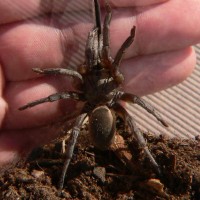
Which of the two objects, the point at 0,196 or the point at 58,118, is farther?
the point at 58,118

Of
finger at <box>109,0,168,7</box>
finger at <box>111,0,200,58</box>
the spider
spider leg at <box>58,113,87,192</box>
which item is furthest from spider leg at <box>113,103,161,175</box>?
finger at <box>109,0,168,7</box>

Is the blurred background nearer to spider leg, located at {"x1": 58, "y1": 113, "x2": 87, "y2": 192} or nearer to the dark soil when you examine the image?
the dark soil

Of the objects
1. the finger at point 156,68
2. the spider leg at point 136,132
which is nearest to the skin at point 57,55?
the finger at point 156,68

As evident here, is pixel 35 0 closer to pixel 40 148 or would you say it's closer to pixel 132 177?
pixel 40 148

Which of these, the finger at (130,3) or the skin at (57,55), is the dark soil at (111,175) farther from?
the finger at (130,3)

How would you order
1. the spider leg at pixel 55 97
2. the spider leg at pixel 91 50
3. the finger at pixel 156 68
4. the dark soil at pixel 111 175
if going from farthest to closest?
1. the finger at pixel 156 68
2. the spider leg at pixel 91 50
3. the spider leg at pixel 55 97
4. the dark soil at pixel 111 175

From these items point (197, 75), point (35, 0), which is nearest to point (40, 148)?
point (35, 0)
